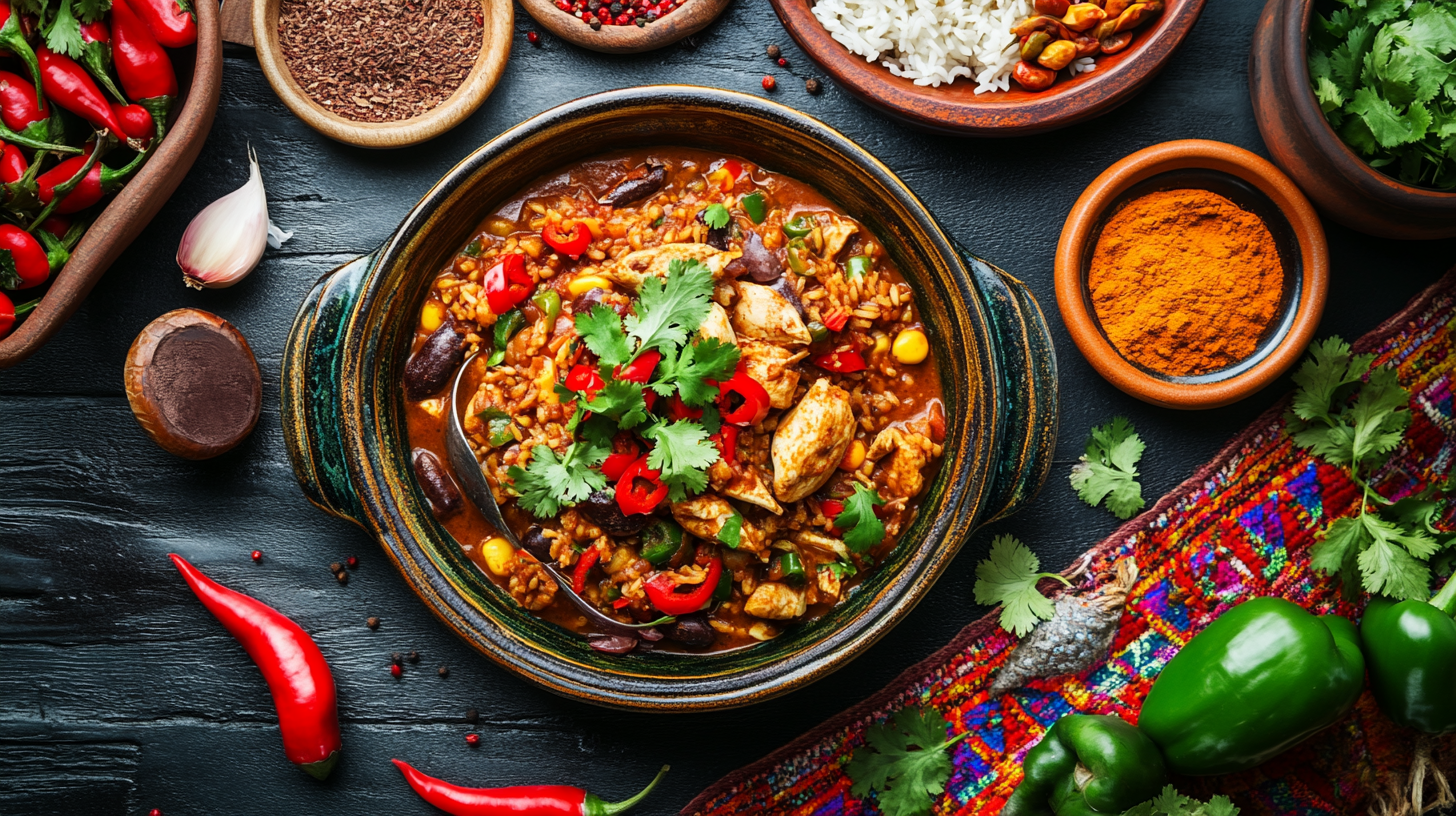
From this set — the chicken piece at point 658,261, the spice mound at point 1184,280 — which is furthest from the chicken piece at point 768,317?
the spice mound at point 1184,280

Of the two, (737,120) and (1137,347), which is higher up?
(737,120)

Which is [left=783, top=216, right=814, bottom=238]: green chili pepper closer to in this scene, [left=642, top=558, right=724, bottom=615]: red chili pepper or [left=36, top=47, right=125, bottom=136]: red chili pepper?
[left=642, top=558, right=724, bottom=615]: red chili pepper

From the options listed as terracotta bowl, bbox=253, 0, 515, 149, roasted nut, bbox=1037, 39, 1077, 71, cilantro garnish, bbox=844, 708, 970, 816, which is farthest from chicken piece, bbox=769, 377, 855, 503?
terracotta bowl, bbox=253, 0, 515, 149

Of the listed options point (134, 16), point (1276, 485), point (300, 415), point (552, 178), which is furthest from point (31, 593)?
point (1276, 485)

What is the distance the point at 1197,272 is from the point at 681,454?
206 centimetres

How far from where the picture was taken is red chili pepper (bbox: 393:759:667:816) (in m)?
3.08

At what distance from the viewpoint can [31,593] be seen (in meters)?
3.26

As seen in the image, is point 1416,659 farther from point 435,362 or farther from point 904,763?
point 435,362

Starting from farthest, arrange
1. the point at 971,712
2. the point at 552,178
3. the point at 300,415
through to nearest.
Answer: the point at 971,712 → the point at 552,178 → the point at 300,415

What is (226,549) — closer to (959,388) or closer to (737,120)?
(737,120)

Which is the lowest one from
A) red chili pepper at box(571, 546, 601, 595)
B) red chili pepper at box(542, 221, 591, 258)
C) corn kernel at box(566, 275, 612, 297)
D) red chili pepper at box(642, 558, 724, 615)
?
red chili pepper at box(642, 558, 724, 615)

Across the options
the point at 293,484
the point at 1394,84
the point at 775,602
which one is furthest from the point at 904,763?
the point at 1394,84

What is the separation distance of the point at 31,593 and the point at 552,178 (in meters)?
2.59

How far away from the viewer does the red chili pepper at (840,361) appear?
2.85 meters
